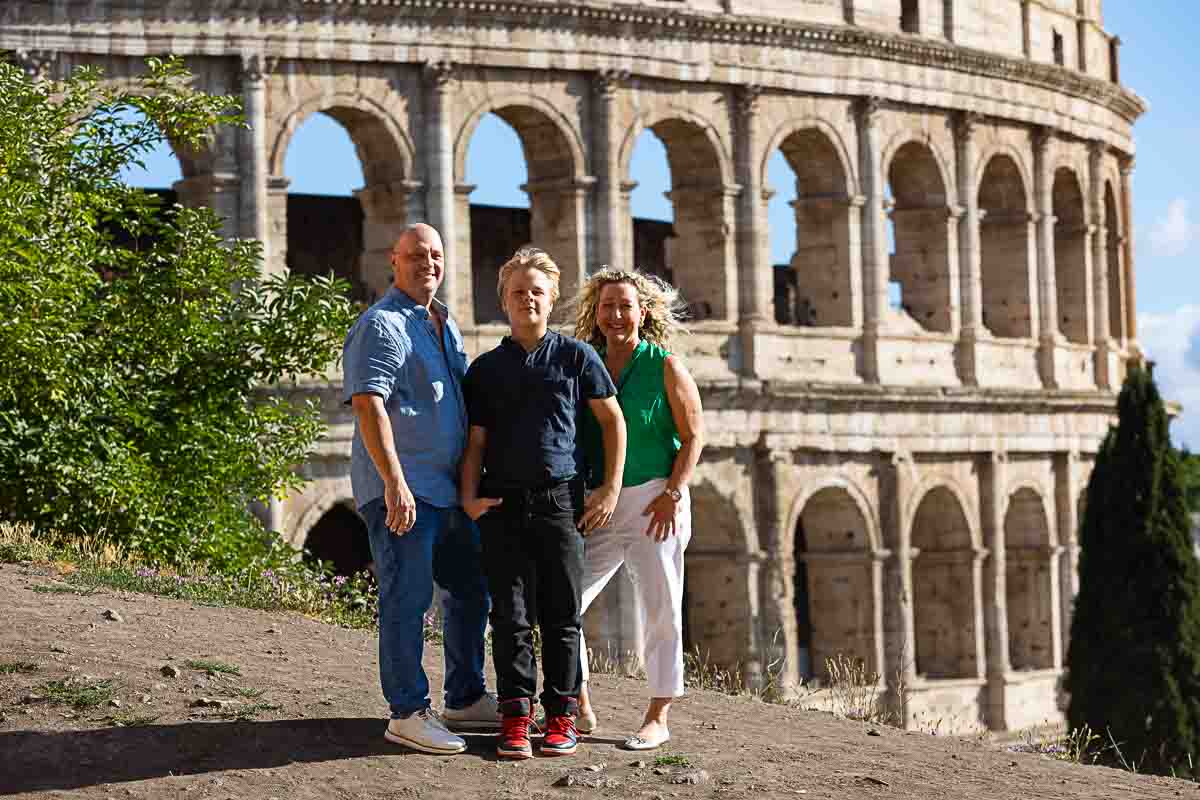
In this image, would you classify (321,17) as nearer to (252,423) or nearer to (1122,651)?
(252,423)

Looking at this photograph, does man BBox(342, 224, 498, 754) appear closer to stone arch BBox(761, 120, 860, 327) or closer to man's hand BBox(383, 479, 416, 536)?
man's hand BBox(383, 479, 416, 536)

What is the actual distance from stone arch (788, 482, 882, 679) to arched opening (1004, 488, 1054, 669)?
3.74 meters

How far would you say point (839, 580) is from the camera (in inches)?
1146

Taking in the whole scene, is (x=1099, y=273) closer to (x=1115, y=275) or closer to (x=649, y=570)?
(x=1115, y=275)

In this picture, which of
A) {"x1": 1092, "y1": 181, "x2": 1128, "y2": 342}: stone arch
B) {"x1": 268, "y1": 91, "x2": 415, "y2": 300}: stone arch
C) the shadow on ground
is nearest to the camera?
the shadow on ground

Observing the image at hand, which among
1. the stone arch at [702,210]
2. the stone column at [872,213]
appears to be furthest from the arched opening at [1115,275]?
the stone arch at [702,210]

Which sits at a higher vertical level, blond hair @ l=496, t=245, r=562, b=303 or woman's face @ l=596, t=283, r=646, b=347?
blond hair @ l=496, t=245, r=562, b=303

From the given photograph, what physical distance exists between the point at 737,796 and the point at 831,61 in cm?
2091

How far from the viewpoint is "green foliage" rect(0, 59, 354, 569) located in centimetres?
1530

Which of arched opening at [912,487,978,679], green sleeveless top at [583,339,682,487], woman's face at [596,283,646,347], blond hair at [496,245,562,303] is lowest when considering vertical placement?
arched opening at [912,487,978,679]

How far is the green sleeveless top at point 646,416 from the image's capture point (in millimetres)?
9172

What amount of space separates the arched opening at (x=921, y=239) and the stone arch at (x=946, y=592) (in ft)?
8.67

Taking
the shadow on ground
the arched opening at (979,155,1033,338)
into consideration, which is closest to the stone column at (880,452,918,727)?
the arched opening at (979,155,1033,338)

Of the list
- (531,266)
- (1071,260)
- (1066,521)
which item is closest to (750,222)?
(1066,521)
